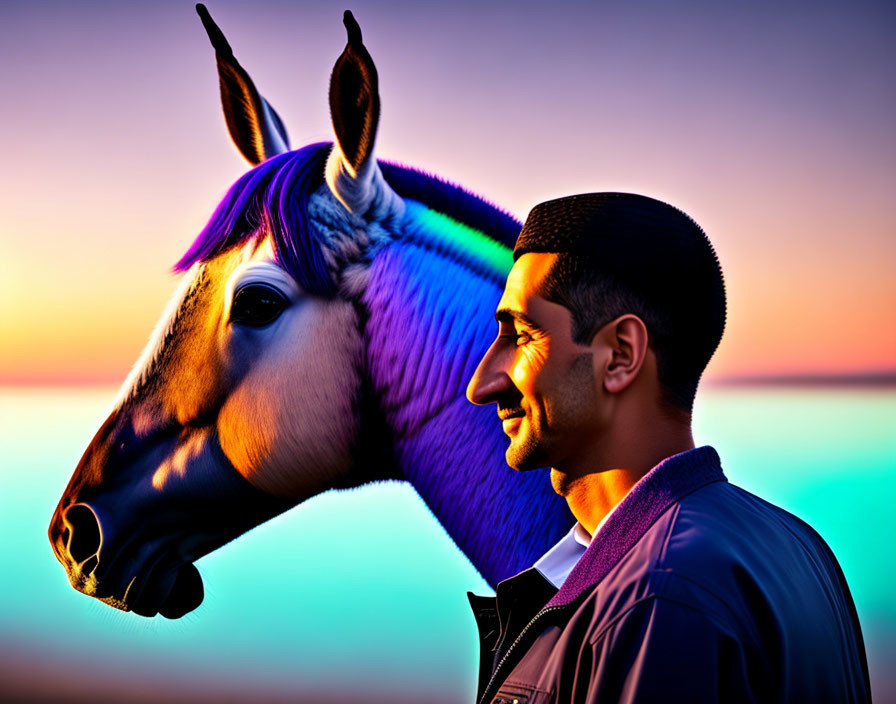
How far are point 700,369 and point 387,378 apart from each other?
0.59 m

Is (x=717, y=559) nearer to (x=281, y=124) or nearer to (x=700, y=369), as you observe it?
(x=700, y=369)

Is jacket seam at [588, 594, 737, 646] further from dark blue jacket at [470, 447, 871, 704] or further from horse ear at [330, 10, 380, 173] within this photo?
horse ear at [330, 10, 380, 173]

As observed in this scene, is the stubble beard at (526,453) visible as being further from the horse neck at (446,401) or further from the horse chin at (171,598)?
the horse chin at (171,598)

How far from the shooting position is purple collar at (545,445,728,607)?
23.7 inches

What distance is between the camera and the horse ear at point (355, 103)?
1141 millimetres

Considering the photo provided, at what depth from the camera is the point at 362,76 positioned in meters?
1.16

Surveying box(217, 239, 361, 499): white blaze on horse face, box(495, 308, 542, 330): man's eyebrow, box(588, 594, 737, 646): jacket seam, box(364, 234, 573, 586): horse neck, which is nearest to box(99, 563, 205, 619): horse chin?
box(217, 239, 361, 499): white blaze on horse face

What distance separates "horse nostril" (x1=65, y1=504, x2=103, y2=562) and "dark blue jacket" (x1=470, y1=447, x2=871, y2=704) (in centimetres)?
89

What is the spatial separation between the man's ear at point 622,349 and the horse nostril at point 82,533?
3.22 ft

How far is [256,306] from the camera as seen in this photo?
4.09ft

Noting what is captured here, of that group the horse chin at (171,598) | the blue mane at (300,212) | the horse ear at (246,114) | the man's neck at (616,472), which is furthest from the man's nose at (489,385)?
the horse ear at (246,114)

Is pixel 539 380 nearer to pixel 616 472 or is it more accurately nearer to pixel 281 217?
pixel 616 472

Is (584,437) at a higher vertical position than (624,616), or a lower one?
higher

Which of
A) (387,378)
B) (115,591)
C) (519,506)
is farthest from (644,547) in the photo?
(115,591)
